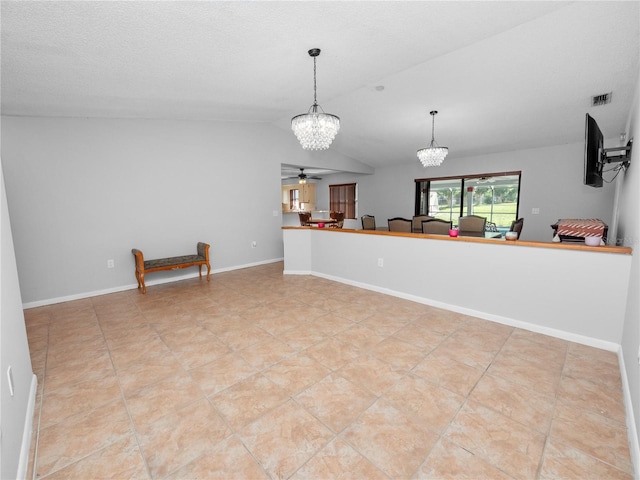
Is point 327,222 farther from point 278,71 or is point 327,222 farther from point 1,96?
point 1,96

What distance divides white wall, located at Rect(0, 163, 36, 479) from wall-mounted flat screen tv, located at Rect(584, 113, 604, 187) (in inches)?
160

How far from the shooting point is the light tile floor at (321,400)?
56.9 inches

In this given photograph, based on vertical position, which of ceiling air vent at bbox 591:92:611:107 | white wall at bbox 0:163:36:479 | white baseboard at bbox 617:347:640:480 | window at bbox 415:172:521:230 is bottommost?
white baseboard at bbox 617:347:640:480

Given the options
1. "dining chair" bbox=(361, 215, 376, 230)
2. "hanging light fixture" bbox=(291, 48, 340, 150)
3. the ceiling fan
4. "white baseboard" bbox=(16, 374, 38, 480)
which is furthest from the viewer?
the ceiling fan

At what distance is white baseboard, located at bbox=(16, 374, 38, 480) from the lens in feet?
4.47

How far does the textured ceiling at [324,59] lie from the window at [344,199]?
191 inches

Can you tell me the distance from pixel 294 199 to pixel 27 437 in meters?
10.3

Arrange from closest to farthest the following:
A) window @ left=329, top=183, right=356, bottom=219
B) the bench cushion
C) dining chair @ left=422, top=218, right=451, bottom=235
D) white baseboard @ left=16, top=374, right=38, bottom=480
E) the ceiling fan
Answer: white baseboard @ left=16, top=374, right=38, bottom=480
dining chair @ left=422, top=218, right=451, bottom=235
the bench cushion
the ceiling fan
window @ left=329, top=183, right=356, bottom=219

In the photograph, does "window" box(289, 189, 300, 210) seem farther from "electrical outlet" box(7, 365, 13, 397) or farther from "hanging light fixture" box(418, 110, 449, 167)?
"electrical outlet" box(7, 365, 13, 397)

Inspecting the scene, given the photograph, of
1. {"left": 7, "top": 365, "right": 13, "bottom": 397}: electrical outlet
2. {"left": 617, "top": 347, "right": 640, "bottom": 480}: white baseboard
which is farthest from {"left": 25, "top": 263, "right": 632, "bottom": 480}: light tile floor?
{"left": 7, "top": 365, "right": 13, "bottom": 397}: electrical outlet

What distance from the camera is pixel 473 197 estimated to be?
7.30m

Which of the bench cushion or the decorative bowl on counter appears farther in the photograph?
the bench cushion

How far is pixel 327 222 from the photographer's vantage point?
7484 mm

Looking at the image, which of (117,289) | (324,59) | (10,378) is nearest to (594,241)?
(324,59)
